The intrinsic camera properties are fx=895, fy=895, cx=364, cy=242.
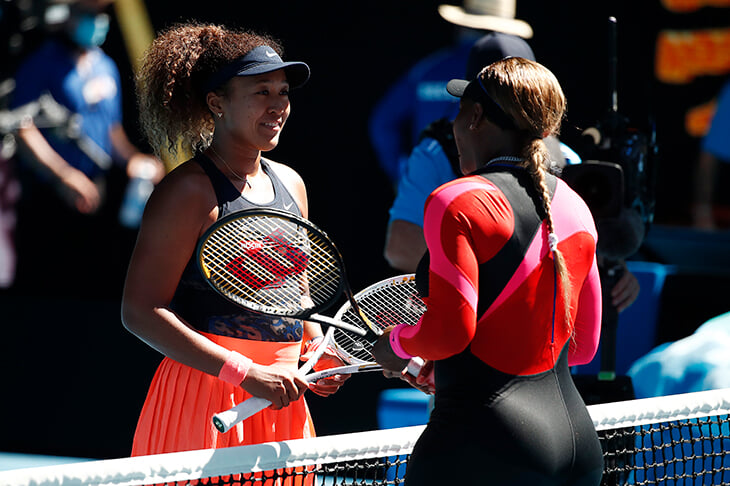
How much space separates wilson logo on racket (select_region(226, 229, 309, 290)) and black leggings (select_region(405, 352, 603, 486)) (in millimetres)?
500

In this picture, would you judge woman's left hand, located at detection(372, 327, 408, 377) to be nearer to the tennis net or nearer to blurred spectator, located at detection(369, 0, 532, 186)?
the tennis net

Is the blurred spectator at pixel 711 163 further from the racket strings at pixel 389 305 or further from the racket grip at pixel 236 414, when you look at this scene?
the racket grip at pixel 236 414

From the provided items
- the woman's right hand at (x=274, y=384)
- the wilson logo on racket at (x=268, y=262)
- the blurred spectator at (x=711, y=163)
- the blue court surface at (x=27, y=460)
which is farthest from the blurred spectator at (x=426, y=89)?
the woman's right hand at (x=274, y=384)

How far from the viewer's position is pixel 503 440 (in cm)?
175

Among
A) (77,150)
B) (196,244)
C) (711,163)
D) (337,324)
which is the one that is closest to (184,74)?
(196,244)

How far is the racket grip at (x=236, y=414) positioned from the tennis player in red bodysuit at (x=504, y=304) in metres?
0.33

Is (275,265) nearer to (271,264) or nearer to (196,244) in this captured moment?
(271,264)

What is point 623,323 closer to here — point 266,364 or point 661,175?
point 661,175

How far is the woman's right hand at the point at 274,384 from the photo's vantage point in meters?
1.98

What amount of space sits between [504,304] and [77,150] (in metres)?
3.92

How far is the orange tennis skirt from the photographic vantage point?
2146 millimetres

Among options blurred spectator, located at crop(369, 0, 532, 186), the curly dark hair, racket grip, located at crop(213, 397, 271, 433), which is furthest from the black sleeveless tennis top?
blurred spectator, located at crop(369, 0, 532, 186)

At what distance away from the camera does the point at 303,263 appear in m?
2.17

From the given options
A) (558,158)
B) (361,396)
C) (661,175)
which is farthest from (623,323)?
(558,158)
